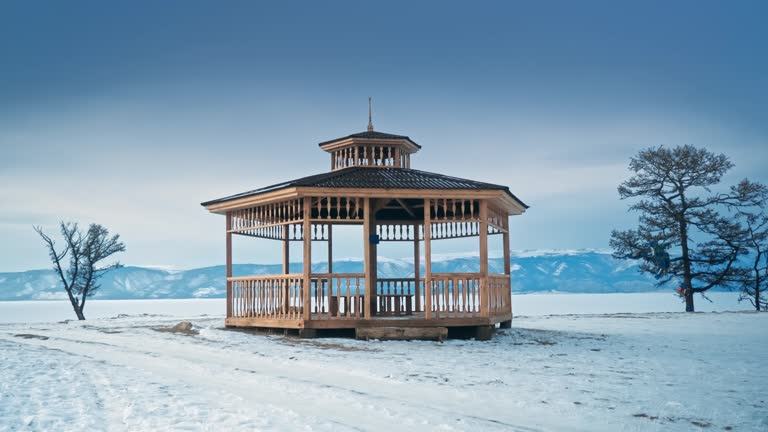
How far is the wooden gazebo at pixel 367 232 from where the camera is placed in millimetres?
14891

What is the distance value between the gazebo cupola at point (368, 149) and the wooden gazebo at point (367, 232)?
0.09 ft

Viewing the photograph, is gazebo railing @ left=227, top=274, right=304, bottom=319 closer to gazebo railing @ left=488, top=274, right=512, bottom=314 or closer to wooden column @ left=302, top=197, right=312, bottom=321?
wooden column @ left=302, top=197, right=312, bottom=321

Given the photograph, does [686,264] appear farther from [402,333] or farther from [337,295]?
[337,295]

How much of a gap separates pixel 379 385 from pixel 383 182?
7.11m

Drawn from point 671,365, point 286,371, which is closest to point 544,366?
point 671,365

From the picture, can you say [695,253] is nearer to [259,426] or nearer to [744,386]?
[744,386]

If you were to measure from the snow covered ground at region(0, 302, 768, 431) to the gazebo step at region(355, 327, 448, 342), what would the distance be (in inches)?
22.6

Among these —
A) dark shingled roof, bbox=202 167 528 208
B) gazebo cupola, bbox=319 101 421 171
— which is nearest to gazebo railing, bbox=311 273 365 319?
dark shingled roof, bbox=202 167 528 208

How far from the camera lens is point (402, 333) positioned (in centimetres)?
1488

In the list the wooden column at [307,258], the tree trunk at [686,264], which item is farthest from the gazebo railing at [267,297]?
the tree trunk at [686,264]

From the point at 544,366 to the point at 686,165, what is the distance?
21631 mm

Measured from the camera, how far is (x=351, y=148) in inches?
725

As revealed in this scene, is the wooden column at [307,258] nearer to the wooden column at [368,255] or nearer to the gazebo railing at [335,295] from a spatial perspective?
the gazebo railing at [335,295]

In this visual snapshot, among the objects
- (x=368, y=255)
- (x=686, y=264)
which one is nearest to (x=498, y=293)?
(x=368, y=255)
